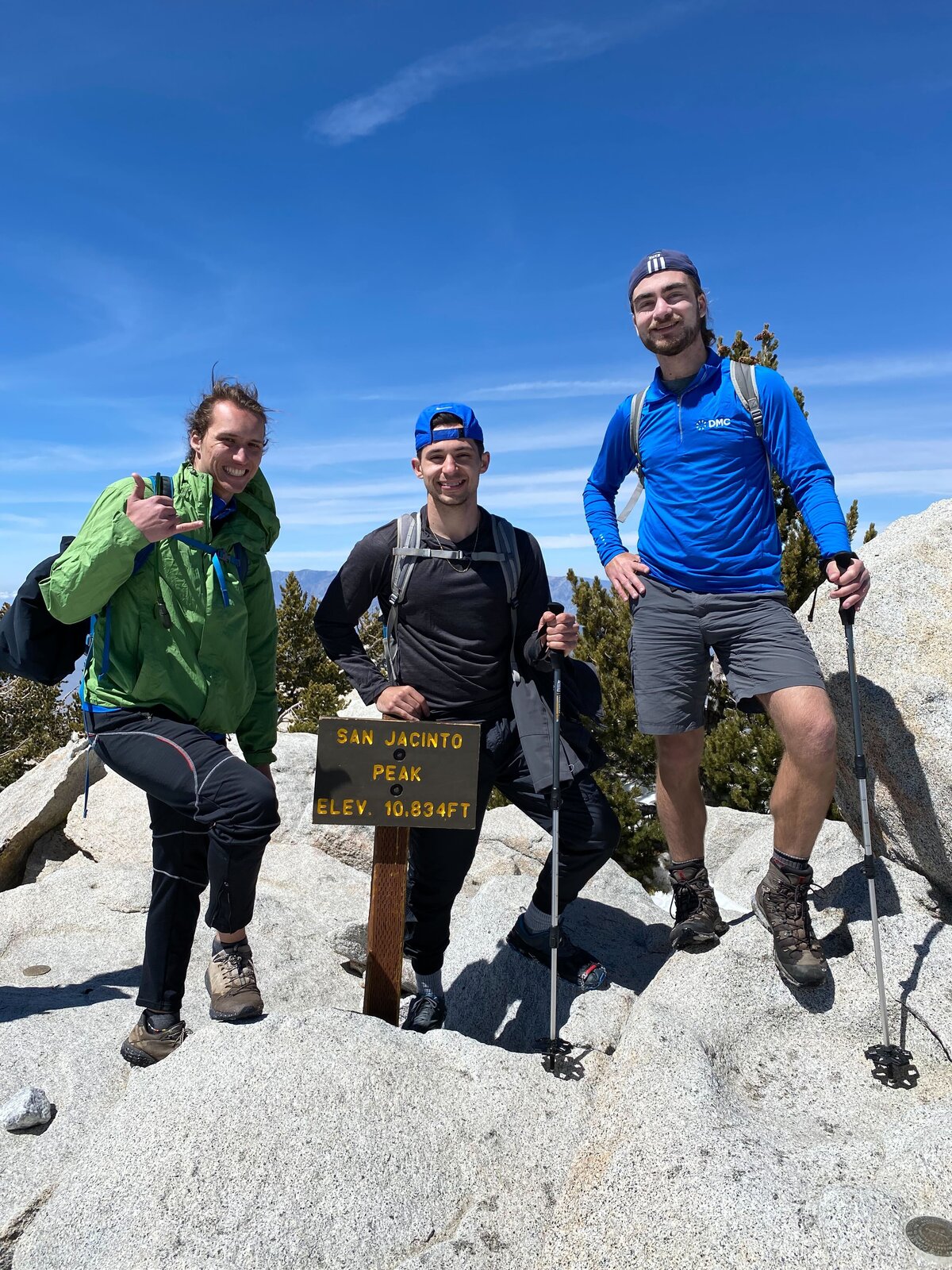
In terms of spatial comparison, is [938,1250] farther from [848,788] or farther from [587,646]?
[587,646]

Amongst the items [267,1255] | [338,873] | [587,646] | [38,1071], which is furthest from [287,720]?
[267,1255]

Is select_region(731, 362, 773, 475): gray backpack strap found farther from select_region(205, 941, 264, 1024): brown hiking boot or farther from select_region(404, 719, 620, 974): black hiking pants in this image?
select_region(205, 941, 264, 1024): brown hiking boot

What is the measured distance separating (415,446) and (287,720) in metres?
17.3

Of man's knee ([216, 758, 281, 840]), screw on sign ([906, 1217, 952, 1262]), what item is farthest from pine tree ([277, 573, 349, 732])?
screw on sign ([906, 1217, 952, 1262])

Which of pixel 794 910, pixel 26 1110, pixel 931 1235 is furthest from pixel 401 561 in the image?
pixel 931 1235

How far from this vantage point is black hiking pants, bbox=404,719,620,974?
16.9ft

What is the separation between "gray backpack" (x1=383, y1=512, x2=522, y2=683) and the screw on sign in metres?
3.10

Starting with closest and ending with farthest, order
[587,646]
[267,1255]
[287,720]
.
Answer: [267,1255]
[587,646]
[287,720]

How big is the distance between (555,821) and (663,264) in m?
3.15

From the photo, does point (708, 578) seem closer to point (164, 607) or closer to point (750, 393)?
point (750, 393)

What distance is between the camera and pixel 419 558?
5090 millimetres

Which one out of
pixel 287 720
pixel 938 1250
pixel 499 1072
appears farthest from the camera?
pixel 287 720

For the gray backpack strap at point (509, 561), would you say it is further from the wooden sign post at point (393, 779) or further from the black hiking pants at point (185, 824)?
the black hiking pants at point (185, 824)

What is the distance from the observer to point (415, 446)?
5.12 meters
